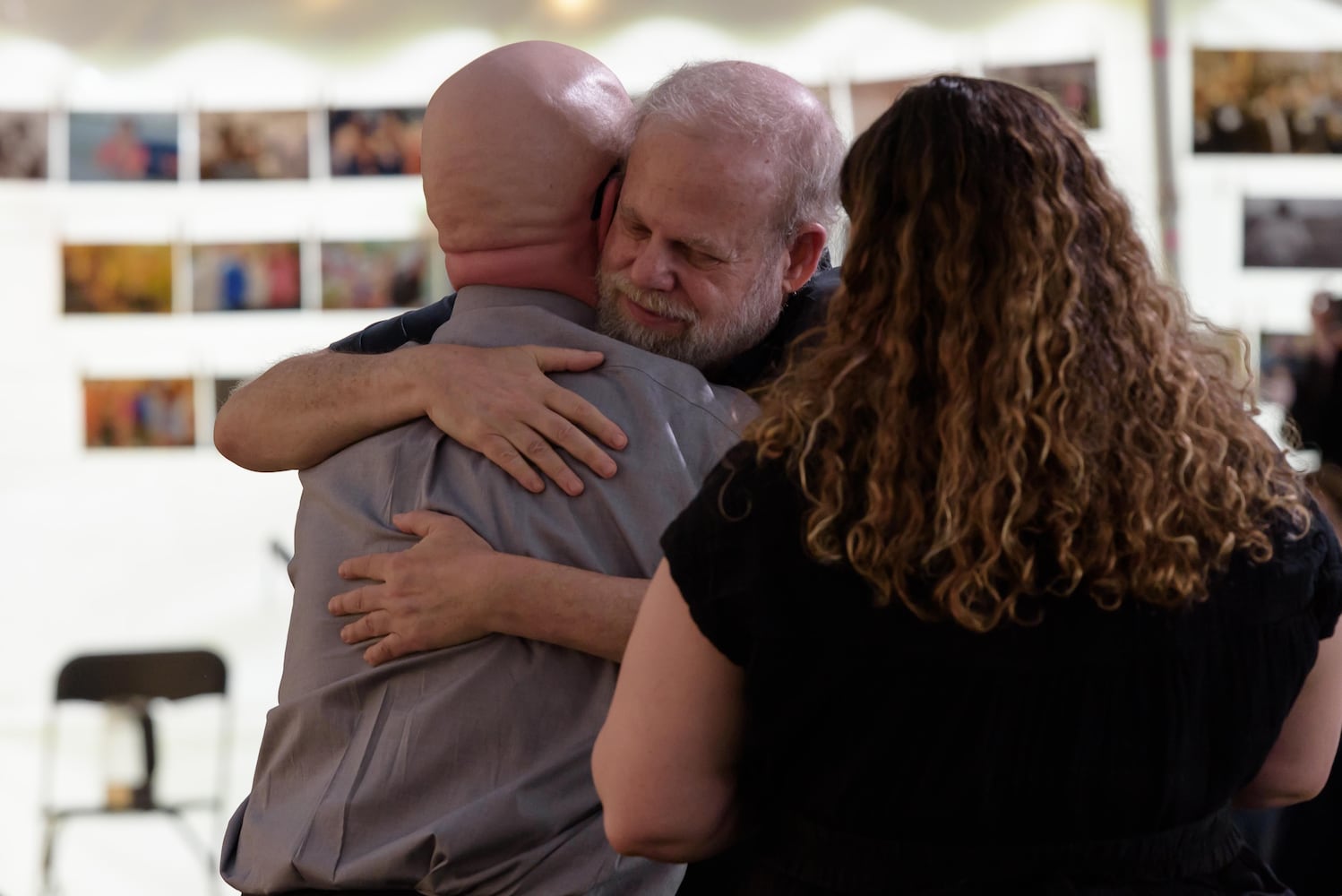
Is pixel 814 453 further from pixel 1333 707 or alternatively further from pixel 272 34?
pixel 272 34

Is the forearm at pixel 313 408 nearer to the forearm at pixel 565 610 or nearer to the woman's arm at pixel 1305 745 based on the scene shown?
the forearm at pixel 565 610

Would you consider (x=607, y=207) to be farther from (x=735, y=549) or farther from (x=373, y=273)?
(x=373, y=273)

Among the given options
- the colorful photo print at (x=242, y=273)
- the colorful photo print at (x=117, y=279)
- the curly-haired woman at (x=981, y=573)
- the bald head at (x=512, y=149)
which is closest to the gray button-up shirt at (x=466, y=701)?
the bald head at (x=512, y=149)

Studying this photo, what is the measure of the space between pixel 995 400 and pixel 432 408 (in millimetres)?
638

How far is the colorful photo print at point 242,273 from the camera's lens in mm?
4344

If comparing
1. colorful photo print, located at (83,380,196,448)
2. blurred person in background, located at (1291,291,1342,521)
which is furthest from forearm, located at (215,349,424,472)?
blurred person in background, located at (1291,291,1342,521)

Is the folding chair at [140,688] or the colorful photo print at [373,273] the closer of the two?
the folding chair at [140,688]

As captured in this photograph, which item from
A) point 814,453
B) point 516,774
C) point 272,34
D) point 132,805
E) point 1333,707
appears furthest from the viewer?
point 272,34

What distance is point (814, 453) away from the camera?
3.54ft

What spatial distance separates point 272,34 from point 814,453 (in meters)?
3.70

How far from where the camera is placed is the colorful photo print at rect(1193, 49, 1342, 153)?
4332mm

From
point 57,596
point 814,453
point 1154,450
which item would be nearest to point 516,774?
point 814,453

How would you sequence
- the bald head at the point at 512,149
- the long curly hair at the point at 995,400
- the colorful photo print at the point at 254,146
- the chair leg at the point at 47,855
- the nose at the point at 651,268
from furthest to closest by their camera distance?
1. the colorful photo print at the point at 254,146
2. the chair leg at the point at 47,855
3. the nose at the point at 651,268
4. the bald head at the point at 512,149
5. the long curly hair at the point at 995,400

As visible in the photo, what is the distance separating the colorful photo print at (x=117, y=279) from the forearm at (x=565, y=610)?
3.34 metres
